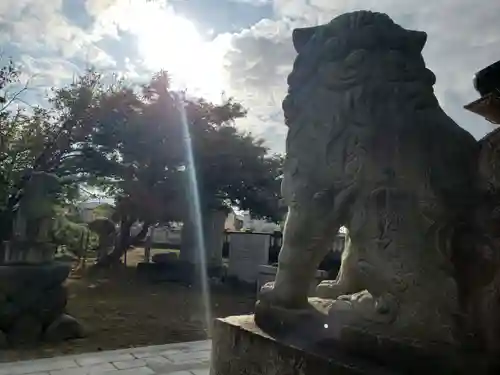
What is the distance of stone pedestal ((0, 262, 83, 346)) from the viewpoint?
488 cm

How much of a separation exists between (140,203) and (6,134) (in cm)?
302

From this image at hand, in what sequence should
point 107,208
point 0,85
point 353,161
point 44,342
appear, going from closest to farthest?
1. point 353,161
2. point 44,342
3. point 0,85
4. point 107,208

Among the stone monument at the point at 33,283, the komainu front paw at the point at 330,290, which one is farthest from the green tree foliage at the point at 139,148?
the komainu front paw at the point at 330,290

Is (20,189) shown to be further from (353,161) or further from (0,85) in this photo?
(353,161)

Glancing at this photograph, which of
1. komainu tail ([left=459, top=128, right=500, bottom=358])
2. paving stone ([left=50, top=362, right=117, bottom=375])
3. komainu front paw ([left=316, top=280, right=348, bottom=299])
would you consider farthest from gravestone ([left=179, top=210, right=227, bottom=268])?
komainu tail ([left=459, top=128, right=500, bottom=358])

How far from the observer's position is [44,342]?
4.79 meters

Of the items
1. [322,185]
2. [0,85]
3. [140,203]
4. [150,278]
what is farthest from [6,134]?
[322,185]

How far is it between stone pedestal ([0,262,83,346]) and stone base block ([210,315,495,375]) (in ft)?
12.3

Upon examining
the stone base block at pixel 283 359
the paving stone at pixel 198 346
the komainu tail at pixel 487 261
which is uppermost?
the komainu tail at pixel 487 261

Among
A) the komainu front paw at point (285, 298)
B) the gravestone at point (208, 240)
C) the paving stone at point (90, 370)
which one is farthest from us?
the gravestone at point (208, 240)

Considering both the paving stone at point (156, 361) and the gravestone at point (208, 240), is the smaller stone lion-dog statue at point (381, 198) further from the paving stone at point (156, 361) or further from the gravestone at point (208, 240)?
the gravestone at point (208, 240)

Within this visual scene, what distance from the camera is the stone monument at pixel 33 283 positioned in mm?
4895

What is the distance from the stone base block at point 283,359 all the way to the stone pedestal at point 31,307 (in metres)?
3.74

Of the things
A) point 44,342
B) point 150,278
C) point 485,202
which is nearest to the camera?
point 485,202
